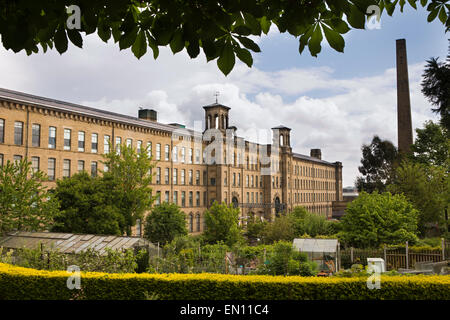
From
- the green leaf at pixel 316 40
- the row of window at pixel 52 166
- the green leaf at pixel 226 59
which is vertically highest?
the row of window at pixel 52 166

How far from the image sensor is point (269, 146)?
65625 mm

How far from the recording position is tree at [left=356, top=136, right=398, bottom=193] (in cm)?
5980

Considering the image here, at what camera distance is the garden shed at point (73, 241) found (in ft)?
67.5

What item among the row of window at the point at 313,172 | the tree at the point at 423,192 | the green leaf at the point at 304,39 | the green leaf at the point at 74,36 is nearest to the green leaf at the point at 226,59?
the green leaf at the point at 304,39

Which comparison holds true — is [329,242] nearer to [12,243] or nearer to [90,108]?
[12,243]

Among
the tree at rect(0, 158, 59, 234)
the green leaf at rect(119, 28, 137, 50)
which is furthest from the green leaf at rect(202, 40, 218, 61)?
the tree at rect(0, 158, 59, 234)

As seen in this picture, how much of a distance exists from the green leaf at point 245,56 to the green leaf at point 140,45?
0.85m

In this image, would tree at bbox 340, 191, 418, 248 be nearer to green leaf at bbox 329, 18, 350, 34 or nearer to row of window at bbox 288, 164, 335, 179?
green leaf at bbox 329, 18, 350, 34

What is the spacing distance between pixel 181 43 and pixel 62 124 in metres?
36.9

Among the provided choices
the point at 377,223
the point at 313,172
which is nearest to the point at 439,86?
the point at 377,223

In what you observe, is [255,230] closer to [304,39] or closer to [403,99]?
[403,99]

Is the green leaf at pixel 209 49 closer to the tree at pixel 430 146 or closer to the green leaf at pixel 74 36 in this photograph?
the green leaf at pixel 74 36

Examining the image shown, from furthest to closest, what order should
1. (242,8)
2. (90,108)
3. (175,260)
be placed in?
1. (90,108)
2. (175,260)
3. (242,8)
